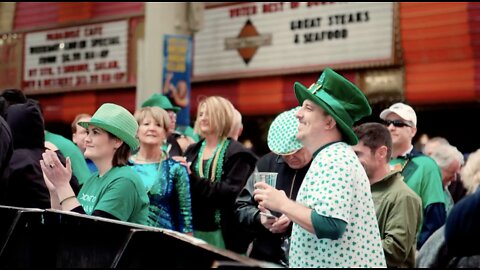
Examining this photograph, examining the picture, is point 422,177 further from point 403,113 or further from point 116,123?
point 116,123

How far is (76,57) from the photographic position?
1777 cm

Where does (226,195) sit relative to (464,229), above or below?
below

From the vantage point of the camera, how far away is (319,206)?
365 centimetres

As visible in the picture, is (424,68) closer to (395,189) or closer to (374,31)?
(374,31)

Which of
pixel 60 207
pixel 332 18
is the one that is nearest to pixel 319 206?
pixel 60 207

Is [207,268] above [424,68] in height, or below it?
below

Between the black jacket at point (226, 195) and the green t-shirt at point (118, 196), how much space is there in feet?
5.18

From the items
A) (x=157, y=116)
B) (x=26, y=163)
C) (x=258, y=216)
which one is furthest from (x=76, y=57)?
(x=258, y=216)

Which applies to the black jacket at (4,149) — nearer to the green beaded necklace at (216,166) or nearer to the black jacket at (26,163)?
the black jacket at (26,163)

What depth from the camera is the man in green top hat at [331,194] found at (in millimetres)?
3658

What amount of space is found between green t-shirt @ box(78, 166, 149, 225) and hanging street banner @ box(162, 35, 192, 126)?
7.98m

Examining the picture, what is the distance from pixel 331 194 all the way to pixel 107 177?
1853 mm

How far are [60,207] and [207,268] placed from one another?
7.02 feet

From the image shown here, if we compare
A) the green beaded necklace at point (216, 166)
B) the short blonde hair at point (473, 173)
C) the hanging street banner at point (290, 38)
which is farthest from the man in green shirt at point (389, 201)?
the hanging street banner at point (290, 38)
